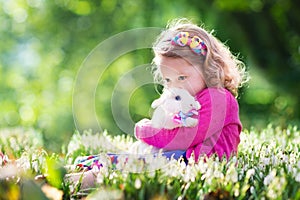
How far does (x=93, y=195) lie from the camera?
256 centimetres

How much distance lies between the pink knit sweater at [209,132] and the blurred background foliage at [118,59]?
285 inches

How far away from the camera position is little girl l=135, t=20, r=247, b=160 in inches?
154

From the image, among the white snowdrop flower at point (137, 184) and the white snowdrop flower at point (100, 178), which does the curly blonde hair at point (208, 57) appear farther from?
the white snowdrop flower at point (137, 184)

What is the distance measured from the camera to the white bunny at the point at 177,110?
390 cm

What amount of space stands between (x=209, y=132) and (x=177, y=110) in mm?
235

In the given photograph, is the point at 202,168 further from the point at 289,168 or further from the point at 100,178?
the point at 100,178

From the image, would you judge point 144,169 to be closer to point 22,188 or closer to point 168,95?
point 22,188

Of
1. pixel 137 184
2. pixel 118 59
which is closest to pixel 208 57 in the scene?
pixel 137 184

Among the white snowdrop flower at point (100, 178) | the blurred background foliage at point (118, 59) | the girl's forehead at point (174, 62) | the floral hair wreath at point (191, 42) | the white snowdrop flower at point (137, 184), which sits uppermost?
the blurred background foliage at point (118, 59)

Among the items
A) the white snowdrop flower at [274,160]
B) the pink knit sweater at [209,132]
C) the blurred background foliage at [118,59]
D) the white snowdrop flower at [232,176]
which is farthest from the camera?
the blurred background foliage at [118,59]

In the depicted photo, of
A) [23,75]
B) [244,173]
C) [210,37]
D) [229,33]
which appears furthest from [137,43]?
[244,173]

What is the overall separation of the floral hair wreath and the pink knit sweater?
264mm

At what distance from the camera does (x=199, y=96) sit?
4016 millimetres

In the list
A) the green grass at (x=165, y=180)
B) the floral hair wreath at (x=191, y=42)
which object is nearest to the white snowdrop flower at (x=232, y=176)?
the green grass at (x=165, y=180)
